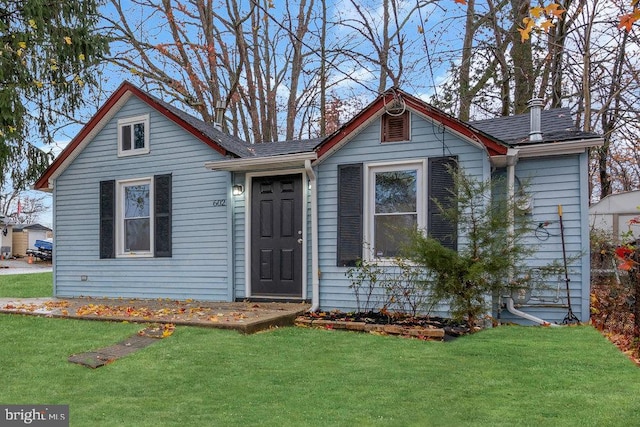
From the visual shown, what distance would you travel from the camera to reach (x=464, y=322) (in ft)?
18.5

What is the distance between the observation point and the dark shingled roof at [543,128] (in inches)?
233

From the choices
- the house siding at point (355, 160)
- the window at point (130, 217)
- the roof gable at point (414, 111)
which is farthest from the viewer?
the window at point (130, 217)

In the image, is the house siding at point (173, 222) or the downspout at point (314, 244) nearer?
the downspout at point (314, 244)

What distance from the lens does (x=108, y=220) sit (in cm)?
855

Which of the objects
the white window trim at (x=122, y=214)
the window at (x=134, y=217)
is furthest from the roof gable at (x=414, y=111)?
the window at (x=134, y=217)

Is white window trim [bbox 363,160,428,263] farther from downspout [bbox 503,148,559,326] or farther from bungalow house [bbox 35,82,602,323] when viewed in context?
downspout [bbox 503,148,559,326]

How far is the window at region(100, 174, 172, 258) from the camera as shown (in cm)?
824

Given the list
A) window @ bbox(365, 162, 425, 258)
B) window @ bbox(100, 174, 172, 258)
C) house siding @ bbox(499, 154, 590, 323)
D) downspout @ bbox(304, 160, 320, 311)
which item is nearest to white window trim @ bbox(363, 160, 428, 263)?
window @ bbox(365, 162, 425, 258)

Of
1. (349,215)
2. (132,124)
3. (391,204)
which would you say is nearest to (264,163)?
(349,215)

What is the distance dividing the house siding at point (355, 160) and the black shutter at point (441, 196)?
129mm

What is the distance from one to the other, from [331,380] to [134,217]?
20.5 ft

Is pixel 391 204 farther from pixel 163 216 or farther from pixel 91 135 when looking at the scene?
pixel 91 135

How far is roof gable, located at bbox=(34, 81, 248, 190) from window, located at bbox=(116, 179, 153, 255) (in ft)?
4.21

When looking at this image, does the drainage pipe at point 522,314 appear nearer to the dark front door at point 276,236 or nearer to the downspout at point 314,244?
the downspout at point 314,244
